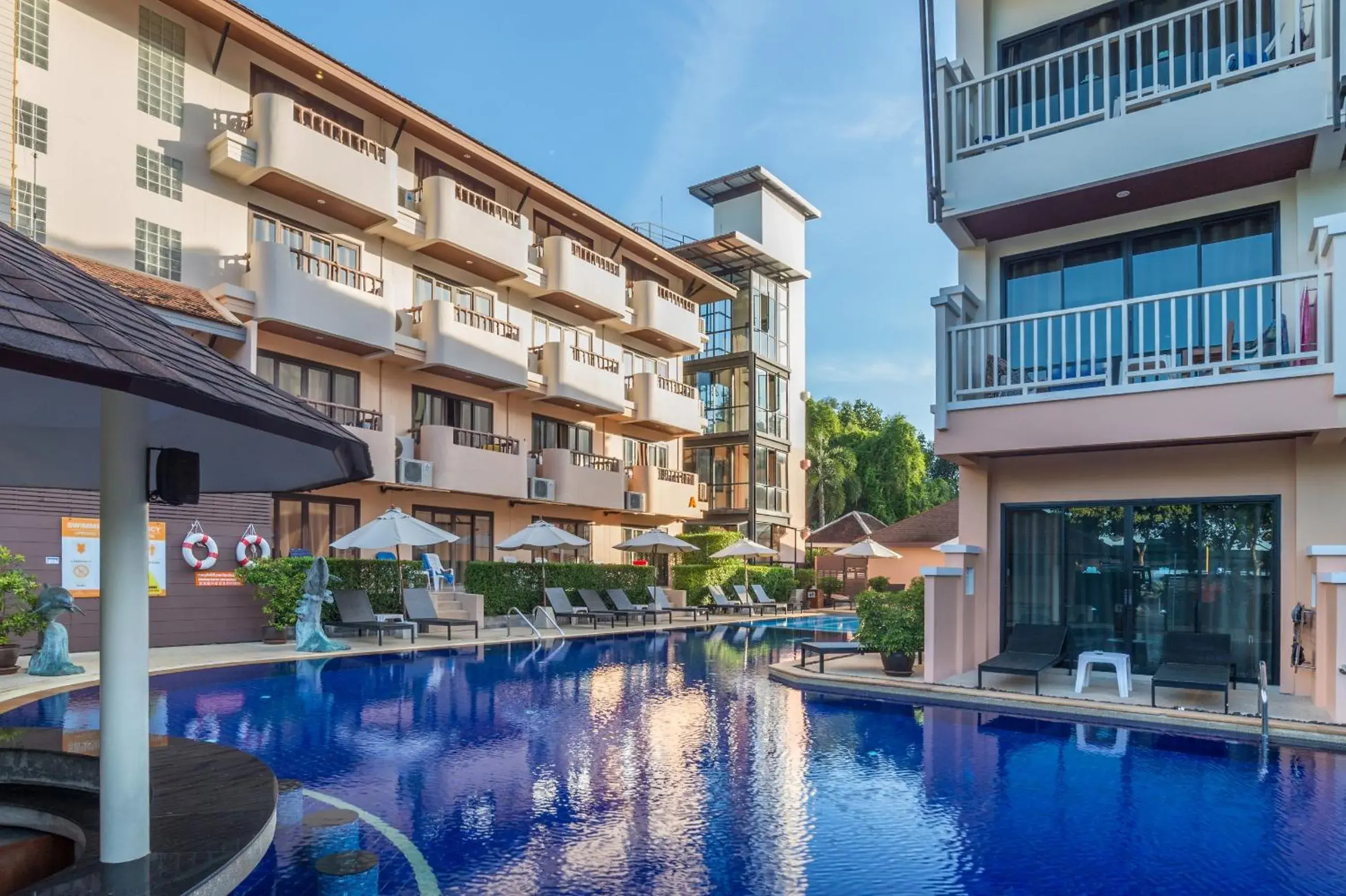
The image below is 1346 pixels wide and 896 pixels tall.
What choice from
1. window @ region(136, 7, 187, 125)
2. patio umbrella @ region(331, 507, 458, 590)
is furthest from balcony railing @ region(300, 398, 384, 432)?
window @ region(136, 7, 187, 125)

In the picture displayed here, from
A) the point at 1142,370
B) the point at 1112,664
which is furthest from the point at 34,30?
the point at 1112,664

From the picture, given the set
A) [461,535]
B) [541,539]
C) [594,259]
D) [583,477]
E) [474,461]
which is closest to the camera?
[541,539]

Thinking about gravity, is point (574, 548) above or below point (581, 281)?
below

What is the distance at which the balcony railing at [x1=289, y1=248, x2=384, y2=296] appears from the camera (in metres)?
20.5

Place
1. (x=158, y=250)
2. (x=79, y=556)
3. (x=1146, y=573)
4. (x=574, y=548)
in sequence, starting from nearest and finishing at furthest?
1. (x=1146, y=573)
2. (x=79, y=556)
3. (x=158, y=250)
4. (x=574, y=548)

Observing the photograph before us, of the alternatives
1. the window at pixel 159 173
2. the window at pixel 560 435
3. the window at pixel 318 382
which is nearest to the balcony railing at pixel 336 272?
the window at pixel 318 382

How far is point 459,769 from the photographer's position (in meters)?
8.08

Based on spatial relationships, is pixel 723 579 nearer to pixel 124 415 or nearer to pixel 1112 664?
pixel 1112 664

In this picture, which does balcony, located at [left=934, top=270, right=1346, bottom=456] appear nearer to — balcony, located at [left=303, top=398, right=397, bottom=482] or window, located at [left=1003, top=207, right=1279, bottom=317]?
window, located at [left=1003, top=207, right=1279, bottom=317]

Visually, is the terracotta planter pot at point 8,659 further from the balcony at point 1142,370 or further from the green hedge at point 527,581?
the balcony at point 1142,370

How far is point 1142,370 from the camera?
11461 mm

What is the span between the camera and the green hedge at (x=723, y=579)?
1158 inches

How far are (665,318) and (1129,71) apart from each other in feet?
66.1

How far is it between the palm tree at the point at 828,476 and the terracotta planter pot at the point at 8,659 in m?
38.3
